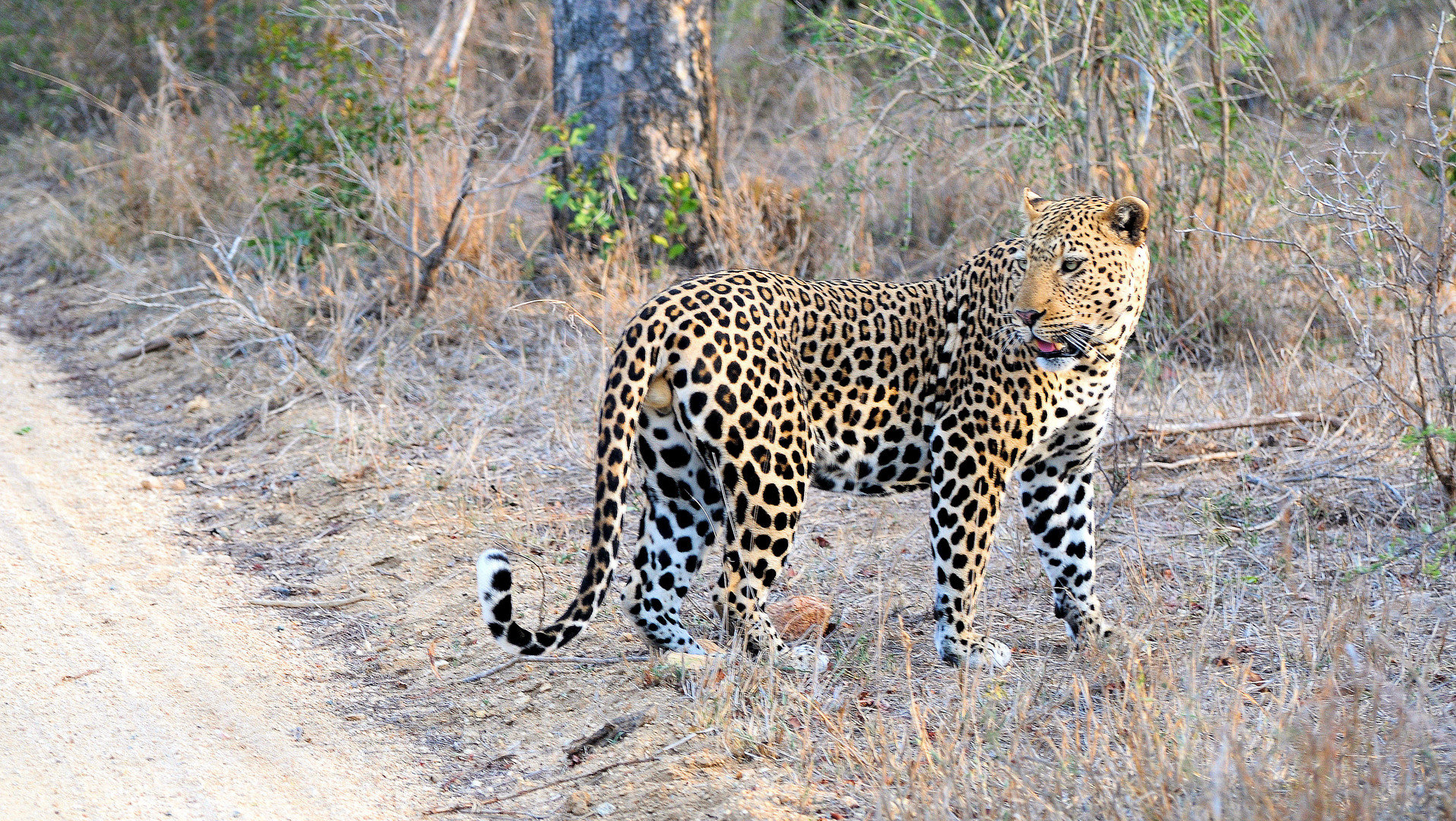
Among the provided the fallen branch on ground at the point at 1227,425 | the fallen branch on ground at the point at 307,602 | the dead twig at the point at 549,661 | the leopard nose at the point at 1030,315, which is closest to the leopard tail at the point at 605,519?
the dead twig at the point at 549,661

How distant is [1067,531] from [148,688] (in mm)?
3241

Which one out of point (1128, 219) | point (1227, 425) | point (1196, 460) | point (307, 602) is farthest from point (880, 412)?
point (307, 602)

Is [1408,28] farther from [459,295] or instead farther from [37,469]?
[37,469]

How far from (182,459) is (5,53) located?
778 centimetres

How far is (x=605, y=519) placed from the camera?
4016 mm

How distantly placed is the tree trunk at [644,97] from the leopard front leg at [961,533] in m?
4.36

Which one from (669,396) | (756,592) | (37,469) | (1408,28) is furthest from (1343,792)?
(1408,28)

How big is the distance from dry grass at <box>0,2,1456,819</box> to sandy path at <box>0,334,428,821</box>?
22 centimetres

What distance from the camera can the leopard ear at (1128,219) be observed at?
171 inches

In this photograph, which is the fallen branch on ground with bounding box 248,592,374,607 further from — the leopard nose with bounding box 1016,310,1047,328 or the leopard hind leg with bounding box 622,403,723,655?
the leopard nose with bounding box 1016,310,1047,328

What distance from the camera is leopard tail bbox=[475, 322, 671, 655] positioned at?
3.67m

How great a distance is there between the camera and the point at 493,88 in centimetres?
1232

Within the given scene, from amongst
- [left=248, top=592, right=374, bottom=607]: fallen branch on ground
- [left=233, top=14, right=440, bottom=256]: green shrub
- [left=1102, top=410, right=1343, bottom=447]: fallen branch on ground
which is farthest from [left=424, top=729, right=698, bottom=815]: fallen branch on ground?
[left=233, top=14, right=440, bottom=256]: green shrub

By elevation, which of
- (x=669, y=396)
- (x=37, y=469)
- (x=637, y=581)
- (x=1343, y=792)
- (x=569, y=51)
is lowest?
(x=37, y=469)
